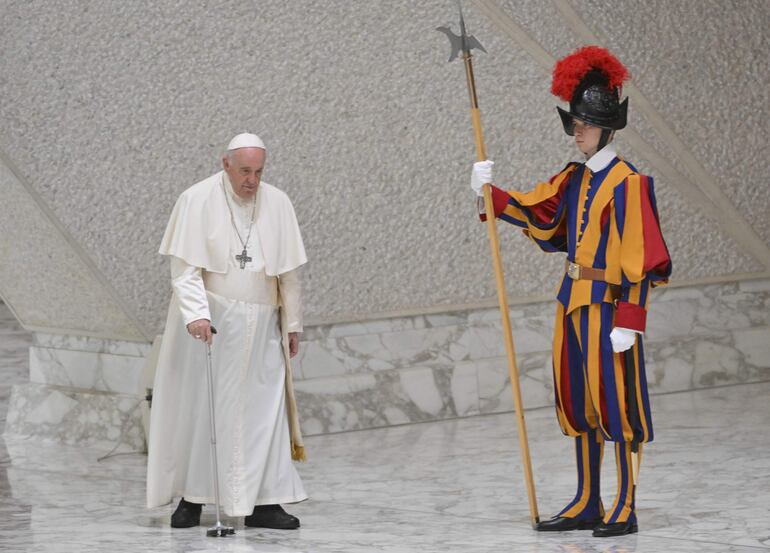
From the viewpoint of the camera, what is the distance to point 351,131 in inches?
269

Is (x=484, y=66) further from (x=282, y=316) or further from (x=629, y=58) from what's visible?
(x=282, y=316)

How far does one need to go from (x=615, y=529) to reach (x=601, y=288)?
2.42 ft

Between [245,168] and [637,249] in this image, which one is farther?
[245,168]

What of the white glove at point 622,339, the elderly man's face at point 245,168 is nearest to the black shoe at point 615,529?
the white glove at point 622,339

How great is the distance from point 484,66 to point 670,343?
1720mm

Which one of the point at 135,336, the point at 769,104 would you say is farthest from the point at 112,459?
the point at 769,104

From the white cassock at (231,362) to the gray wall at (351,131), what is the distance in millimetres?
1461

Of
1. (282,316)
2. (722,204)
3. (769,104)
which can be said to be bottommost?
(282,316)

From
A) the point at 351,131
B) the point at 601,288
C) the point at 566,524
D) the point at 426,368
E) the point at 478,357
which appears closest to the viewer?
the point at 601,288

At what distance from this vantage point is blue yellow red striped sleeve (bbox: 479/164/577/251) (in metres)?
4.74

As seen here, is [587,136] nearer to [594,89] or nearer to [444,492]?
[594,89]

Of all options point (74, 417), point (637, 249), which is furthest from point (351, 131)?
point (637, 249)

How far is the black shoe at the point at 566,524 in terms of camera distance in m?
4.68

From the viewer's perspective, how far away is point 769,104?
7465mm
